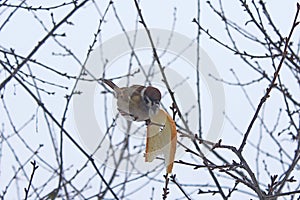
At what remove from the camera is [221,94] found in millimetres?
1139

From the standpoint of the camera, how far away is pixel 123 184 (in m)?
2.29

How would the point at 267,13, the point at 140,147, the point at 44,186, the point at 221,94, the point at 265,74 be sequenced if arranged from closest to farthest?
the point at 221,94 → the point at 267,13 → the point at 265,74 → the point at 44,186 → the point at 140,147

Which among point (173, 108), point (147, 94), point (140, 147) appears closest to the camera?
point (147, 94)

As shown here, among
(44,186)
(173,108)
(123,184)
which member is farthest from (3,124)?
(173,108)

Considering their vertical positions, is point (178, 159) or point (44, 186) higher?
point (44, 186)

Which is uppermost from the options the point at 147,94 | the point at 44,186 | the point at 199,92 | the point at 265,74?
the point at 265,74

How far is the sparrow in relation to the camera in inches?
34.2

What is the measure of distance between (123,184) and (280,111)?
0.91 metres

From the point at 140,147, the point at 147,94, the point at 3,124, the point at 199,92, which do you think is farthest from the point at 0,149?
the point at 147,94

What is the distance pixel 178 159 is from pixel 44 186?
1309mm

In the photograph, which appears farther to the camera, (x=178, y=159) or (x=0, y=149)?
(x=0, y=149)

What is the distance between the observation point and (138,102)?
89cm

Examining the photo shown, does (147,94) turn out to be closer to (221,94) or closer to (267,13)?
(221,94)

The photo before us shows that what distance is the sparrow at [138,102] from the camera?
0.87 meters
